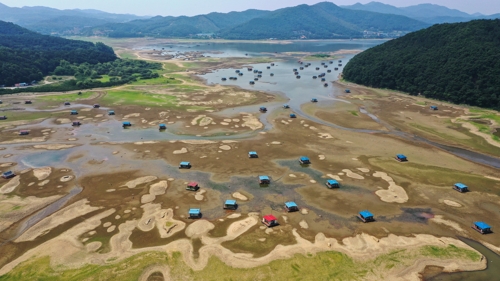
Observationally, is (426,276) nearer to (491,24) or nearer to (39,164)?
(39,164)

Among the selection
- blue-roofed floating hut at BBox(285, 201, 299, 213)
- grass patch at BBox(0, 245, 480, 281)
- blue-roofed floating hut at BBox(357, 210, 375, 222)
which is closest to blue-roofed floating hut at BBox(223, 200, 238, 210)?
blue-roofed floating hut at BBox(285, 201, 299, 213)

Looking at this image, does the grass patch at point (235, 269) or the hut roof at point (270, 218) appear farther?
the hut roof at point (270, 218)

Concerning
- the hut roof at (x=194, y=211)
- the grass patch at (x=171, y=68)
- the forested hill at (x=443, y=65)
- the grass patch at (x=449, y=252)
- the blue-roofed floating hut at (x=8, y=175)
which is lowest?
the blue-roofed floating hut at (x=8, y=175)

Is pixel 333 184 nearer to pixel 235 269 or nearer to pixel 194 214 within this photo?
pixel 194 214

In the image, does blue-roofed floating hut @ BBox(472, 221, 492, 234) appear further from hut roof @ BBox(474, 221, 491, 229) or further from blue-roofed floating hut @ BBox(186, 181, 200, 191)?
blue-roofed floating hut @ BBox(186, 181, 200, 191)

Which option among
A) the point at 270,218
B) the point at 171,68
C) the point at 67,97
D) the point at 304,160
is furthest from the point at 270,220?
the point at 171,68

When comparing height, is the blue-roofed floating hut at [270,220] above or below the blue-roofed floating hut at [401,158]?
below

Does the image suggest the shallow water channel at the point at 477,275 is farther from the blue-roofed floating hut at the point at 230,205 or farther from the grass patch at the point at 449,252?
the blue-roofed floating hut at the point at 230,205

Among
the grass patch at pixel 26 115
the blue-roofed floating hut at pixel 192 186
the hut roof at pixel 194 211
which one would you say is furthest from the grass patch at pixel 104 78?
the hut roof at pixel 194 211
